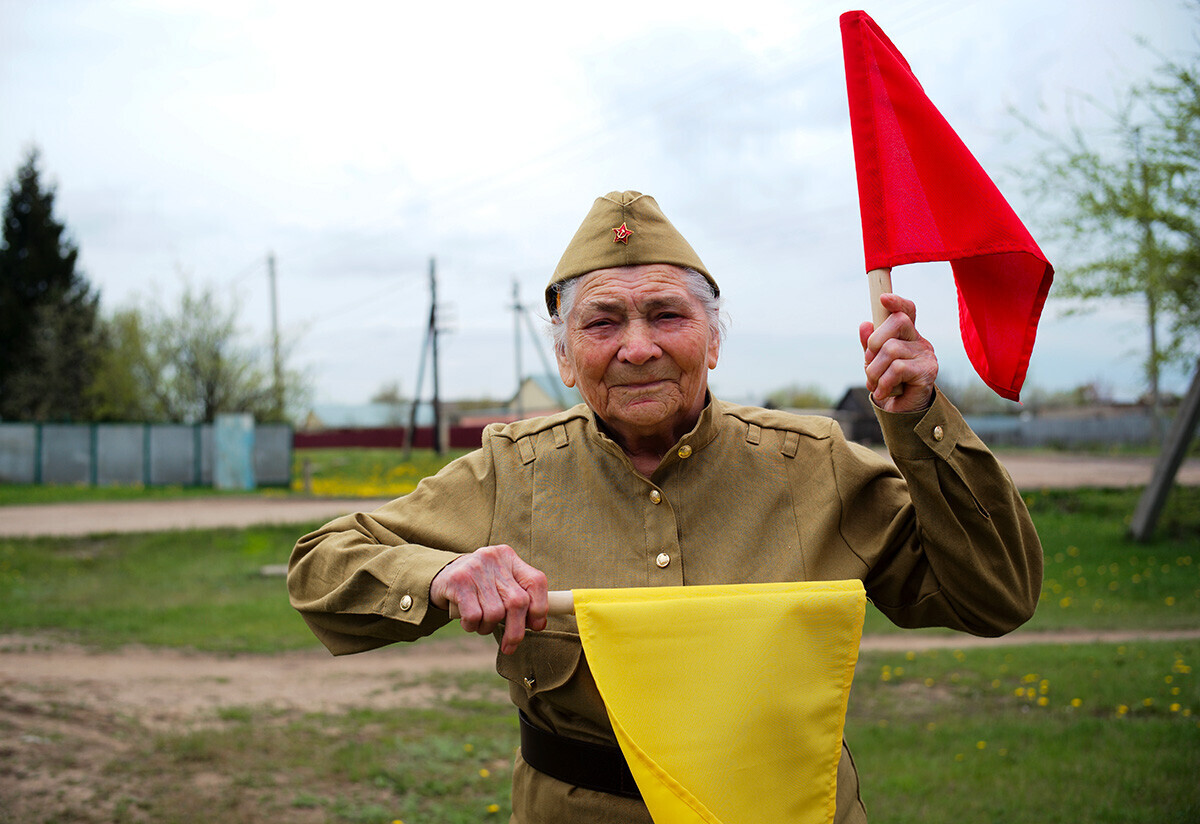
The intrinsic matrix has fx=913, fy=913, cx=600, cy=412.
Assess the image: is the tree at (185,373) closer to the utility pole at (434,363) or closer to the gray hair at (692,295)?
the utility pole at (434,363)

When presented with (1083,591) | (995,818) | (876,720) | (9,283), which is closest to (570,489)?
(995,818)

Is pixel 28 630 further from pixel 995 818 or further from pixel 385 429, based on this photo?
pixel 385 429

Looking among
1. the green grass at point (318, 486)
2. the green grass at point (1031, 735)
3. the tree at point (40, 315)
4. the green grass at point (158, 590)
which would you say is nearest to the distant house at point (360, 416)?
the tree at point (40, 315)

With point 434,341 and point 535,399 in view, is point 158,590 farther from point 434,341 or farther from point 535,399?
point 535,399

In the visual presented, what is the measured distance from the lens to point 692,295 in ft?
7.47

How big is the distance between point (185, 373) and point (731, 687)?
34062mm

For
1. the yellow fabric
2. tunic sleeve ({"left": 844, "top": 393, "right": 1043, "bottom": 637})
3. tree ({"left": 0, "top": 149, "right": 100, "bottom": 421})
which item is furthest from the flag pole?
tree ({"left": 0, "top": 149, "right": 100, "bottom": 421})

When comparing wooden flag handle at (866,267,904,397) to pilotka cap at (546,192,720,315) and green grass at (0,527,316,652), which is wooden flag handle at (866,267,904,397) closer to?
pilotka cap at (546,192,720,315)

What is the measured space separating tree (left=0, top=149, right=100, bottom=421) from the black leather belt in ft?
121

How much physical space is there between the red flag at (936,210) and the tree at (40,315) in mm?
37391

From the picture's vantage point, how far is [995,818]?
191 inches

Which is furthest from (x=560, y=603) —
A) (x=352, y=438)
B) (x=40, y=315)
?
(x=352, y=438)

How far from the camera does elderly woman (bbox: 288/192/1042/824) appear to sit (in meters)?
2.01

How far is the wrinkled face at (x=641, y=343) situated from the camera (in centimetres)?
221
